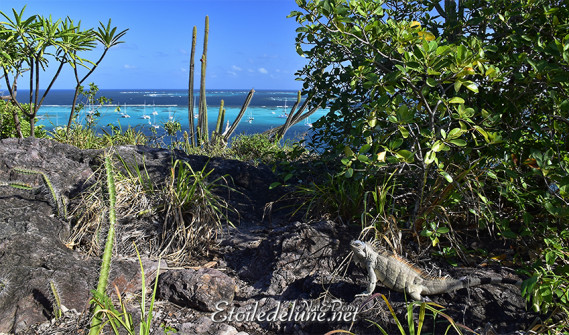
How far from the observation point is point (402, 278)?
107 inches

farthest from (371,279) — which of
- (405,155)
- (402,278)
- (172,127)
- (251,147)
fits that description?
(172,127)

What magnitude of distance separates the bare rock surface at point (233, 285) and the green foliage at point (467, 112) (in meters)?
0.43

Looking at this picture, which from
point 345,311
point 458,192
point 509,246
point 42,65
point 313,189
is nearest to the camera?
point 345,311

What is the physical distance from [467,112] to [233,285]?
2.05m

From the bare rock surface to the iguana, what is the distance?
0.10 m

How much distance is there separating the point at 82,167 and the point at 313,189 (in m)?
2.30

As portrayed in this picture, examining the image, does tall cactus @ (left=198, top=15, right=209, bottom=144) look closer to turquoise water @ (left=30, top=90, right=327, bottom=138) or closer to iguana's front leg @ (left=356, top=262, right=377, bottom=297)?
turquoise water @ (left=30, top=90, right=327, bottom=138)

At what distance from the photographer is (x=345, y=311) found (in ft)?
8.88

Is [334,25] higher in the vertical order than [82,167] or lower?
higher

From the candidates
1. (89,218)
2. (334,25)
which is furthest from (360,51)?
(89,218)

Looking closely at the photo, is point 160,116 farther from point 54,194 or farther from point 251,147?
point 54,194

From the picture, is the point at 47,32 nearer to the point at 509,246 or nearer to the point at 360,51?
the point at 360,51

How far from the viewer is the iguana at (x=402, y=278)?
2695 millimetres

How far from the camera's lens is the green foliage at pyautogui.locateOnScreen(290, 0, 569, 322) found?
2723 mm
